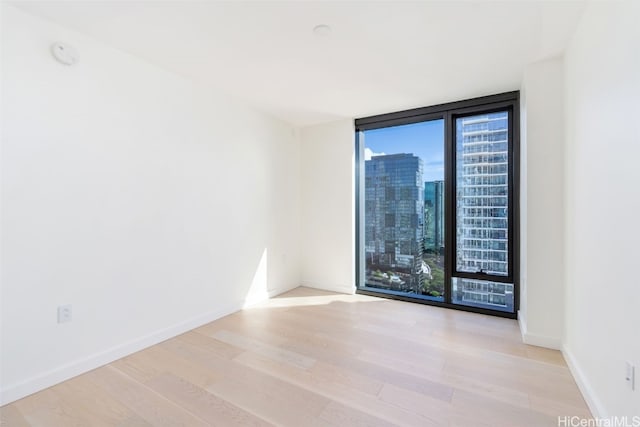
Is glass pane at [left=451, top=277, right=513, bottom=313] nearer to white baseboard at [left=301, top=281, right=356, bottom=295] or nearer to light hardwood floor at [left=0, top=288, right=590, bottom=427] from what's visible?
light hardwood floor at [left=0, top=288, right=590, bottom=427]

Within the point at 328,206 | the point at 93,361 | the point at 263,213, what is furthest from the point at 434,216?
the point at 93,361

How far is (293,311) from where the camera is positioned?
10.4ft

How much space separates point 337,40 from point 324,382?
7.55ft

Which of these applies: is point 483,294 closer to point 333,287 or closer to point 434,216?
point 434,216

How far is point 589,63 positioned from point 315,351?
2.59 m

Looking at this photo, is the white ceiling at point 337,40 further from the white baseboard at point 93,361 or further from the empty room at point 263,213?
the white baseboard at point 93,361

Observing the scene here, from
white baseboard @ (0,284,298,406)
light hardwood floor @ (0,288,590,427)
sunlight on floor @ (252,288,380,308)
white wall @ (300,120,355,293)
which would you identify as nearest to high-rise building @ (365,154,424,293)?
white wall @ (300,120,355,293)

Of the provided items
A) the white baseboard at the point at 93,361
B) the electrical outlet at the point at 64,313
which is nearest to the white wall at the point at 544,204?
the white baseboard at the point at 93,361

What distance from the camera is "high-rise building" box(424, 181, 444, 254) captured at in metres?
3.33

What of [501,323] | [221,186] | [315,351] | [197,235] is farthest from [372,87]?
[501,323]

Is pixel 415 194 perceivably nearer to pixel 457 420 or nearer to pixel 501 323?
pixel 501 323

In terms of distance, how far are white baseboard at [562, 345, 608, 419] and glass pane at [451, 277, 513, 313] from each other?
3.02ft

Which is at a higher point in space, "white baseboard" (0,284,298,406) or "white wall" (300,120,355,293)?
"white wall" (300,120,355,293)

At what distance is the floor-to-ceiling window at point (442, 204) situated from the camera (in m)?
3.02
